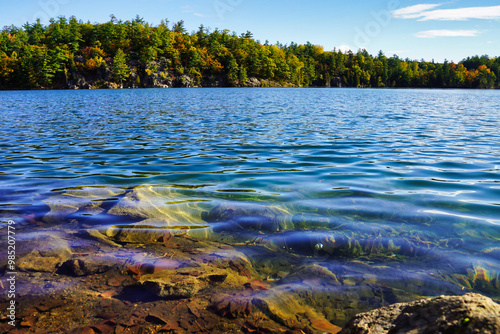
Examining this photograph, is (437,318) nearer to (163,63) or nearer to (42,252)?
(42,252)

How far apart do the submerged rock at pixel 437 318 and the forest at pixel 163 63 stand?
114940 millimetres

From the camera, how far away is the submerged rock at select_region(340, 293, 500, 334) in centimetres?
144

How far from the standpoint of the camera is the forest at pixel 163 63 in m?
99.2

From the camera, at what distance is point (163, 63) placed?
11838 cm

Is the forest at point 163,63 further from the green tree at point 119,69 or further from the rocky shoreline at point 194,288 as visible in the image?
the rocky shoreline at point 194,288

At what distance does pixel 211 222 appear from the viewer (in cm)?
445

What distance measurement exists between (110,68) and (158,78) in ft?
51.8

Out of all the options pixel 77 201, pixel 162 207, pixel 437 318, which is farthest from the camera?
pixel 77 201

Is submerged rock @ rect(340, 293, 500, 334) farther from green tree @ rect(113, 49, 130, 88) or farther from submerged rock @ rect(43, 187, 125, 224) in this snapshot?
green tree @ rect(113, 49, 130, 88)

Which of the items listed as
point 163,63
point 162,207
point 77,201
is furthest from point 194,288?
point 163,63

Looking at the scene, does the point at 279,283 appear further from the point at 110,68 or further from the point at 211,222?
the point at 110,68

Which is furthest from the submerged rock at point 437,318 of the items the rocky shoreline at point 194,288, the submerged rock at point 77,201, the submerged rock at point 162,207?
the submerged rock at point 77,201

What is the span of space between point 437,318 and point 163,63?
420 ft

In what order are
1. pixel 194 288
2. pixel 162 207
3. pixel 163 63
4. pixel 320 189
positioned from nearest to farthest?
pixel 194 288
pixel 162 207
pixel 320 189
pixel 163 63
